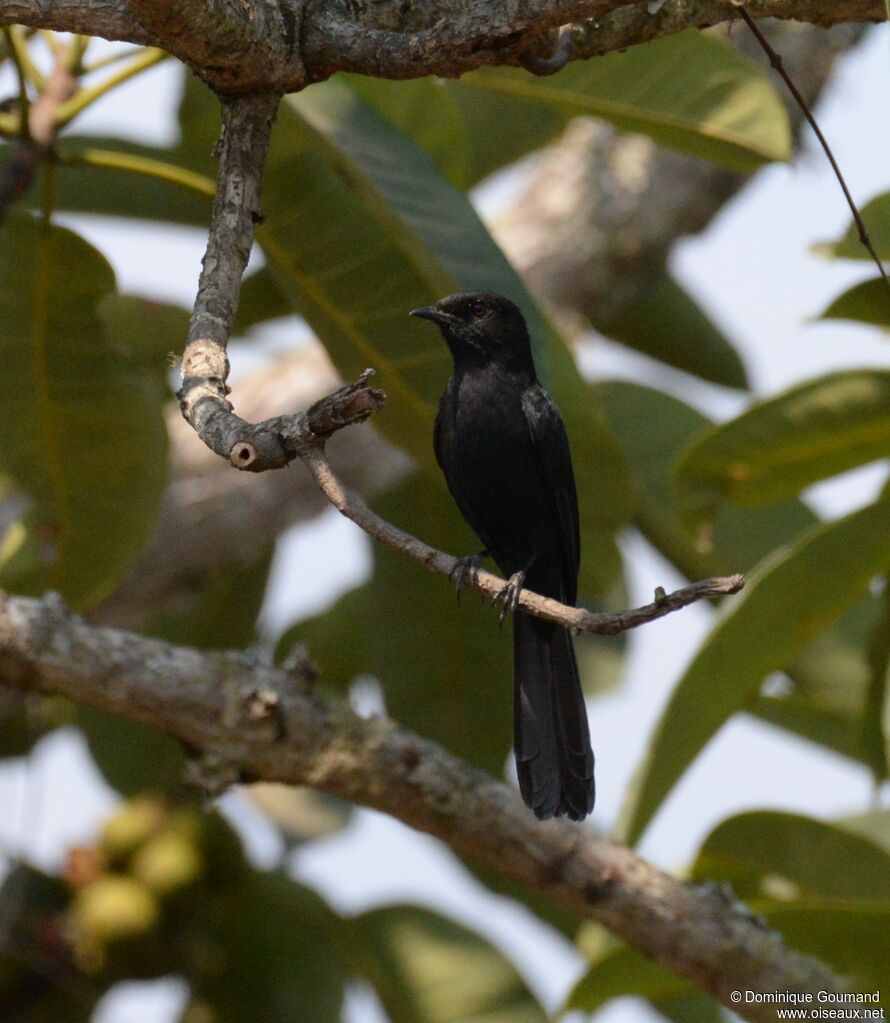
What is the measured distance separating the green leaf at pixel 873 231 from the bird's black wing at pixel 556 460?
751 millimetres

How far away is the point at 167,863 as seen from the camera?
3879 millimetres

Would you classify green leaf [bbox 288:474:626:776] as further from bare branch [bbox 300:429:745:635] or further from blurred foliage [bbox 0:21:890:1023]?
bare branch [bbox 300:429:745:635]

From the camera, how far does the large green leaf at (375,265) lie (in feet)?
10.7

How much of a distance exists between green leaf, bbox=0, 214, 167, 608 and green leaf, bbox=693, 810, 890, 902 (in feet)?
5.69

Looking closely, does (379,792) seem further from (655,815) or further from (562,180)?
(562,180)

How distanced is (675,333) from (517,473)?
7.00 feet

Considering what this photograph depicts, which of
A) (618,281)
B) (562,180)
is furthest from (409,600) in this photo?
(562,180)

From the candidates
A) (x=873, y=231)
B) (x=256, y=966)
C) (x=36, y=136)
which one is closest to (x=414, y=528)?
(x=256, y=966)

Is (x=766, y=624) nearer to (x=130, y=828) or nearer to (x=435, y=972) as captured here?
(x=435, y=972)

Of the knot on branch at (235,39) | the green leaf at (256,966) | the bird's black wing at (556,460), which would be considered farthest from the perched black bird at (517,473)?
the green leaf at (256,966)

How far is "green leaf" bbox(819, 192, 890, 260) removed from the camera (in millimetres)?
3145

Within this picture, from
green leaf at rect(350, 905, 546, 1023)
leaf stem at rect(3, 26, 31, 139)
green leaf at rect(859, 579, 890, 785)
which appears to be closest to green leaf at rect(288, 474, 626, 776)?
green leaf at rect(350, 905, 546, 1023)

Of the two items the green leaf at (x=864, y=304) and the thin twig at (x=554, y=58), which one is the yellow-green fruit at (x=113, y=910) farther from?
the thin twig at (x=554, y=58)

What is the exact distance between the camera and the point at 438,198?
3242 mm
